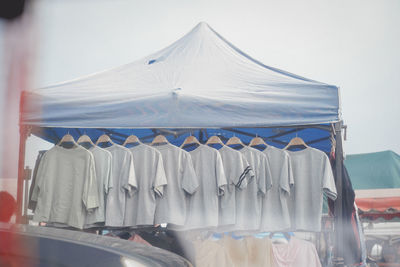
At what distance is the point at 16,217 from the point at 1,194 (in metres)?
0.74

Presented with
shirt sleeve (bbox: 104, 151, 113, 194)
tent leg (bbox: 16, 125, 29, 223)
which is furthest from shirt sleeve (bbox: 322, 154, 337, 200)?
tent leg (bbox: 16, 125, 29, 223)

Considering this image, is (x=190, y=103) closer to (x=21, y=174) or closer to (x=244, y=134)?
(x=244, y=134)

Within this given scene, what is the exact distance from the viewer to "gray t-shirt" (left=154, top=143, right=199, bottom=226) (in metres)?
4.47

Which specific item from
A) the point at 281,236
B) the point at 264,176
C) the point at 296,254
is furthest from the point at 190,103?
the point at 281,236

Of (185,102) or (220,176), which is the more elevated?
(185,102)

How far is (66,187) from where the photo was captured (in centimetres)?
460

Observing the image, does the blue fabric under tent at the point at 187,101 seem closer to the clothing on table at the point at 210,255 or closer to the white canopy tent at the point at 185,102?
the white canopy tent at the point at 185,102

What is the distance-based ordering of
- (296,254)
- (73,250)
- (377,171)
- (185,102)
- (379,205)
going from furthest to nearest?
(377,171)
(379,205)
(296,254)
(185,102)
(73,250)

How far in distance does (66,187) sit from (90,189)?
0.93 feet

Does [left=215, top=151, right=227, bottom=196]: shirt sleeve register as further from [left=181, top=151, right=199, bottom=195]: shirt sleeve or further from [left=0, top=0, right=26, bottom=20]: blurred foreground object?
[left=0, top=0, right=26, bottom=20]: blurred foreground object

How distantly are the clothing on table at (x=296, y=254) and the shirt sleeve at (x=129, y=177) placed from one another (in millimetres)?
1622

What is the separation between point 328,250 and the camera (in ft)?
19.0

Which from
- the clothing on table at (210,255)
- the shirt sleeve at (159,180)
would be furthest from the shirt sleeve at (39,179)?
the clothing on table at (210,255)

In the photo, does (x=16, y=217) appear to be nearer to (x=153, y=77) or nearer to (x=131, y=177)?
(x=131, y=177)
